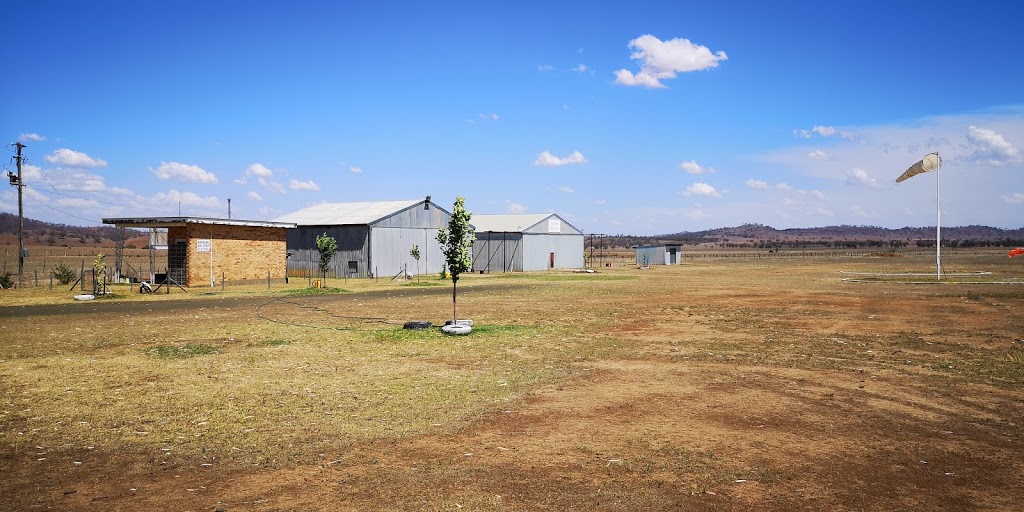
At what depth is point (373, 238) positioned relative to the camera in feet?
171

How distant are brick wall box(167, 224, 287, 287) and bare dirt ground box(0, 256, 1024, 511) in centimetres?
2393

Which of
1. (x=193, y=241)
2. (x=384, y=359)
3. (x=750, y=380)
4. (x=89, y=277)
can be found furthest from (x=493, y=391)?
(x=89, y=277)

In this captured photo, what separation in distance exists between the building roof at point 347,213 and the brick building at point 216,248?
8988mm

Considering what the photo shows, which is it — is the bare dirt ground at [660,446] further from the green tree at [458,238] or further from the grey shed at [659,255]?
the grey shed at [659,255]

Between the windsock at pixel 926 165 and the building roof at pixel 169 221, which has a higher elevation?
the windsock at pixel 926 165

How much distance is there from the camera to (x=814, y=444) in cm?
935

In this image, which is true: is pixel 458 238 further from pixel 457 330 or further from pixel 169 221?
pixel 169 221

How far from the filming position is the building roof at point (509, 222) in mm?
68875

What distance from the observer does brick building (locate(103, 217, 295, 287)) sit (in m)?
40.5

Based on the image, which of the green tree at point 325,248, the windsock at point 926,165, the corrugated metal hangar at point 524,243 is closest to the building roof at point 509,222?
the corrugated metal hangar at point 524,243

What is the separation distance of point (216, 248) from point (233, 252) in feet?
4.28

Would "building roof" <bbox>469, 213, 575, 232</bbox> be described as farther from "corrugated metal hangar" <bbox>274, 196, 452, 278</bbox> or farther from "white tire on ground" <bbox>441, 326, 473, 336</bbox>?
"white tire on ground" <bbox>441, 326, 473, 336</bbox>

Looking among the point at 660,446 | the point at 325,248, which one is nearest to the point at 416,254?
the point at 325,248

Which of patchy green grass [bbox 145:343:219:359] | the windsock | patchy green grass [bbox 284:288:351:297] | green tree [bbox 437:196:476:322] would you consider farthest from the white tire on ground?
the windsock
